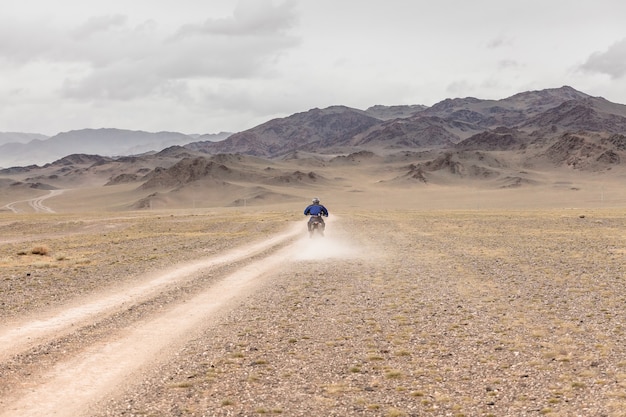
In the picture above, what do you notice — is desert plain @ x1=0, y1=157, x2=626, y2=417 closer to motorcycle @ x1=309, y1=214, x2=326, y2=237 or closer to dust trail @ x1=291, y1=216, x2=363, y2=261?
dust trail @ x1=291, y1=216, x2=363, y2=261

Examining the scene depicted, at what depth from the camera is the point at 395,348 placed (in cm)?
1086

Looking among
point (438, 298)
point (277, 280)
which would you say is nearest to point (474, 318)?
point (438, 298)

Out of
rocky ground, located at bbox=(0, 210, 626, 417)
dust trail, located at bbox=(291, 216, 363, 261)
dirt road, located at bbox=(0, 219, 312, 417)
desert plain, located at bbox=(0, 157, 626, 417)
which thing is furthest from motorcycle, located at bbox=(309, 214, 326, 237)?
dirt road, located at bbox=(0, 219, 312, 417)

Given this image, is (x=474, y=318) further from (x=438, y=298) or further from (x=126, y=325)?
(x=126, y=325)

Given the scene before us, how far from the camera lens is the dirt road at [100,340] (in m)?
8.24

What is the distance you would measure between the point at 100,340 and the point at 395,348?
628cm

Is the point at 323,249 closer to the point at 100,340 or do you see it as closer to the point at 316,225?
the point at 316,225

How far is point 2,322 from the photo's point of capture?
1298 cm

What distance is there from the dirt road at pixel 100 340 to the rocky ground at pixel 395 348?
0.34m

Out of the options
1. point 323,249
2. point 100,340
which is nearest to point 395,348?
point 100,340

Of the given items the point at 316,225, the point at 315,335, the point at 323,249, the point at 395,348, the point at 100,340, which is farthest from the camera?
the point at 316,225

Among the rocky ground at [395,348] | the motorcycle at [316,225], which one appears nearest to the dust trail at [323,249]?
the motorcycle at [316,225]

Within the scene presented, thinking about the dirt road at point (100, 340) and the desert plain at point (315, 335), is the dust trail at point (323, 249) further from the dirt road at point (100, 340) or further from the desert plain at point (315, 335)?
the dirt road at point (100, 340)

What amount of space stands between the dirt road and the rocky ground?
336mm
